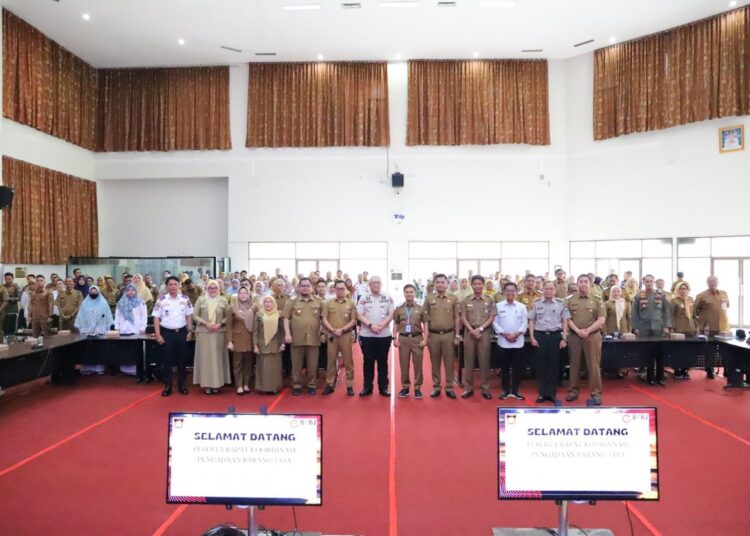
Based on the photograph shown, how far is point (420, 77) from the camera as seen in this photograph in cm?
1656

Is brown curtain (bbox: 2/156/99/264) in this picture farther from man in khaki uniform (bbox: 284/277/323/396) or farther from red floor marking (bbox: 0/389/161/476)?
man in khaki uniform (bbox: 284/277/323/396)

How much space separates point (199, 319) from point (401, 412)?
3.04 metres

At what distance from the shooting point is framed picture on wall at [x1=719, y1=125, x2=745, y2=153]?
1270cm

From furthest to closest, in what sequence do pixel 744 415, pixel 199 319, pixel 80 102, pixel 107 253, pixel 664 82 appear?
pixel 107 253 < pixel 80 102 < pixel 664 82 < pixel 199 319 < pixel 744 415

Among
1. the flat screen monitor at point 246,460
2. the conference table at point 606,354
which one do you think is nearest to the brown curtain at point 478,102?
the conference table at point 606,354

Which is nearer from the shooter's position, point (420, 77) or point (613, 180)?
point (613, 180)

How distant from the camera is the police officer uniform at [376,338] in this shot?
6387mm

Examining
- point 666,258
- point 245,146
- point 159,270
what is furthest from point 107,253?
point 666,258

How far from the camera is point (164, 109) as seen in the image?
16.9 metres

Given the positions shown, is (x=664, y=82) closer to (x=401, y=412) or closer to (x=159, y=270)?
(x=401, y=412)

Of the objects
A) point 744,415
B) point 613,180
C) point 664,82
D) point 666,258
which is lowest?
point 744,415

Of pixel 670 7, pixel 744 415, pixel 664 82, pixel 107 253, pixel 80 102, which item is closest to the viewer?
pixel 744 415

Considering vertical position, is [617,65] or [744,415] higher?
[617,65]

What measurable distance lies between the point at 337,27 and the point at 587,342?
11927mm
